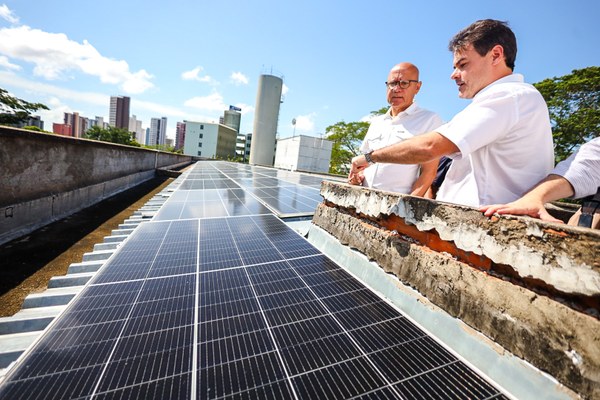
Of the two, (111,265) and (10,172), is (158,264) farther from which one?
(10,172)

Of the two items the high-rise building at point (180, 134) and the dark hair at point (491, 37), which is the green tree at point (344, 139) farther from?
the high-rise building at point (180, 134)

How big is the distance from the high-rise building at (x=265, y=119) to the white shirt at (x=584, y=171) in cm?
5422

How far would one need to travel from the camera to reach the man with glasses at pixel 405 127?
10.1 ft

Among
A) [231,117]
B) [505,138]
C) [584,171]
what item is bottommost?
[584,171]

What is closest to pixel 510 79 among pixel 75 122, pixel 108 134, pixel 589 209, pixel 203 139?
pixel 589 209

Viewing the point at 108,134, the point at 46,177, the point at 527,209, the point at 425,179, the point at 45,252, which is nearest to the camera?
the point at 527,209

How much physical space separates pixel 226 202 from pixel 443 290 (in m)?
5.68

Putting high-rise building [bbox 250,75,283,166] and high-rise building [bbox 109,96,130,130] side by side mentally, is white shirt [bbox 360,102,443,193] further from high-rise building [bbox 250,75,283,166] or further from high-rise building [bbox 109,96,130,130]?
high-rise building [bbox 109,96,130,130]

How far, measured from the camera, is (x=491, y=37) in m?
1.81

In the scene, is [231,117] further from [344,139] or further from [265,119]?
[344,139]

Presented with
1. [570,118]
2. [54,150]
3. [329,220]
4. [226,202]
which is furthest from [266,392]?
[570,118]

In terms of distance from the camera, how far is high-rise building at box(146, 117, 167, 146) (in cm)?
17162

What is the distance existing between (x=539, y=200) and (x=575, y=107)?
28380mm

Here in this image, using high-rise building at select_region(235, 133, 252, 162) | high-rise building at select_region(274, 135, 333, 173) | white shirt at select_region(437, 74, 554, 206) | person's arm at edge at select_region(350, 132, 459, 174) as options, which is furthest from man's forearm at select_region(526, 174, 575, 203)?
high-rise building at select_region(235, 133, 252, 162)
